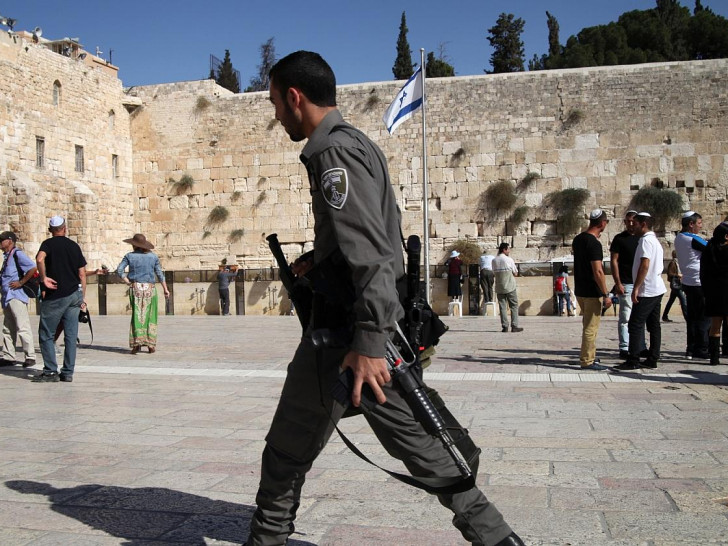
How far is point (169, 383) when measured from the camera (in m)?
7.09

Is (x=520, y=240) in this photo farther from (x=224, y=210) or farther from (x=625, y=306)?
(x=625, y=306)

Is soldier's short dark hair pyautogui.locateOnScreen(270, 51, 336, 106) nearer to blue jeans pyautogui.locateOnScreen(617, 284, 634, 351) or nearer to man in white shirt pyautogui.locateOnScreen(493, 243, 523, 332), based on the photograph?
blue jeans pyautogui.locateOnScreen(617, 284, 634, 351)

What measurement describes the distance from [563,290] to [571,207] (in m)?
6.02

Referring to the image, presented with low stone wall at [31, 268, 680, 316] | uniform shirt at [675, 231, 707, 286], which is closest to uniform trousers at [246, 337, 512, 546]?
uniform shirt at [675, 231, 707, 286]

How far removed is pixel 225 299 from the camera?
17.4 meters

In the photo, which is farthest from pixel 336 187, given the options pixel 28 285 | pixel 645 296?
pixel 28 285

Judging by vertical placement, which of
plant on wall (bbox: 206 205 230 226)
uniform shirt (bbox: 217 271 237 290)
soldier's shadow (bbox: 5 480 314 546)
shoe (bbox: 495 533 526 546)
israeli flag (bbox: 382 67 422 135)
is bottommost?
soldier's shadow (bbox: 5 480 314 546)

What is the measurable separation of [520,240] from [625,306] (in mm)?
13425

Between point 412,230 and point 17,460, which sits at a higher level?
point 412,230

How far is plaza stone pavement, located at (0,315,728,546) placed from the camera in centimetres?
299

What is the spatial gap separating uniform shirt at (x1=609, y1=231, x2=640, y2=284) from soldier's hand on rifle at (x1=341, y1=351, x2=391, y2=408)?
258 inches

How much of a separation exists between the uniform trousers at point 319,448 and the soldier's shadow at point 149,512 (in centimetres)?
46

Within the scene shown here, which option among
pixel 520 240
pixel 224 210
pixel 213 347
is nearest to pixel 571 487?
pixel 213 347

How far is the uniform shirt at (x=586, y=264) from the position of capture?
292 inches
